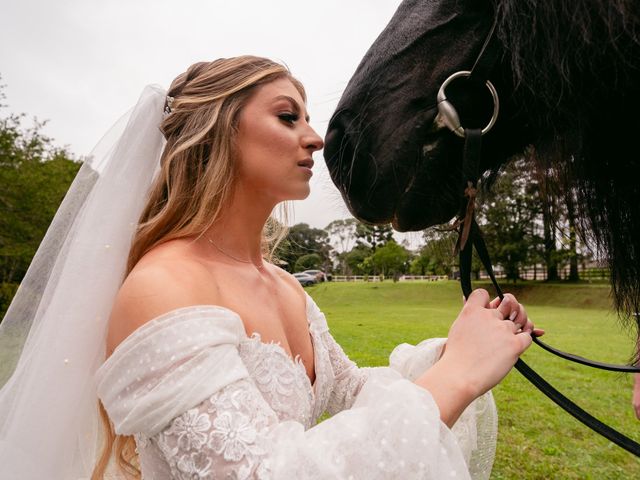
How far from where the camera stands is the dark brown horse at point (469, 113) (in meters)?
1.21

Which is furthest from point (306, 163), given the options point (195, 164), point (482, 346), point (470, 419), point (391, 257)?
point (391, 257)

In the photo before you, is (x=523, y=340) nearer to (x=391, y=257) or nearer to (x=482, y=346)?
(x=482, y=346)

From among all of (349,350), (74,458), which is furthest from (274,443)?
(349,350)

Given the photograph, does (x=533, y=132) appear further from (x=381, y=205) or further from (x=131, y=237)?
(x=131, y=237)

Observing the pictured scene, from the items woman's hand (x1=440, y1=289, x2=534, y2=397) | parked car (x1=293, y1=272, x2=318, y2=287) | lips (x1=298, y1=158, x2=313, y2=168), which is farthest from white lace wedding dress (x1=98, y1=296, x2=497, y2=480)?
parked car (x1=293, y1=272, x2=318, y2=287)

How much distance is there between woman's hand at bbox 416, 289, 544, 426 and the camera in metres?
1.07

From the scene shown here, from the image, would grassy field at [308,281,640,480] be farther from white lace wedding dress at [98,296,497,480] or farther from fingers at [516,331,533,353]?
white lace wedding dress at [98,296,497,480]

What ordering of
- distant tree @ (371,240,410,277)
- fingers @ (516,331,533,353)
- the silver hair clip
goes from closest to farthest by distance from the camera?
fingers @ (516,331,533,353) → the silver hair clip → distant tree @ (371,240,410,277)

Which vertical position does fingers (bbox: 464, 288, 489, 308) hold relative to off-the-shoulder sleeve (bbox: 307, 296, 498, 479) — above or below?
above

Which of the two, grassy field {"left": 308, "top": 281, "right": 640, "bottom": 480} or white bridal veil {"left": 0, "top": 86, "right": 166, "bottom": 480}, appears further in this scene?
grassy field {"left": 308, "top": 281, "right": 640, "bottom": 480}

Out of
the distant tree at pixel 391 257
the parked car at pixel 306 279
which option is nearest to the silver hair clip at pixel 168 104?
the parked car at pixel 306 279

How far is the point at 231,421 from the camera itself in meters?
1.03

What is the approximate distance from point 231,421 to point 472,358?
0.63m

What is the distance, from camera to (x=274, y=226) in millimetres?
2590
